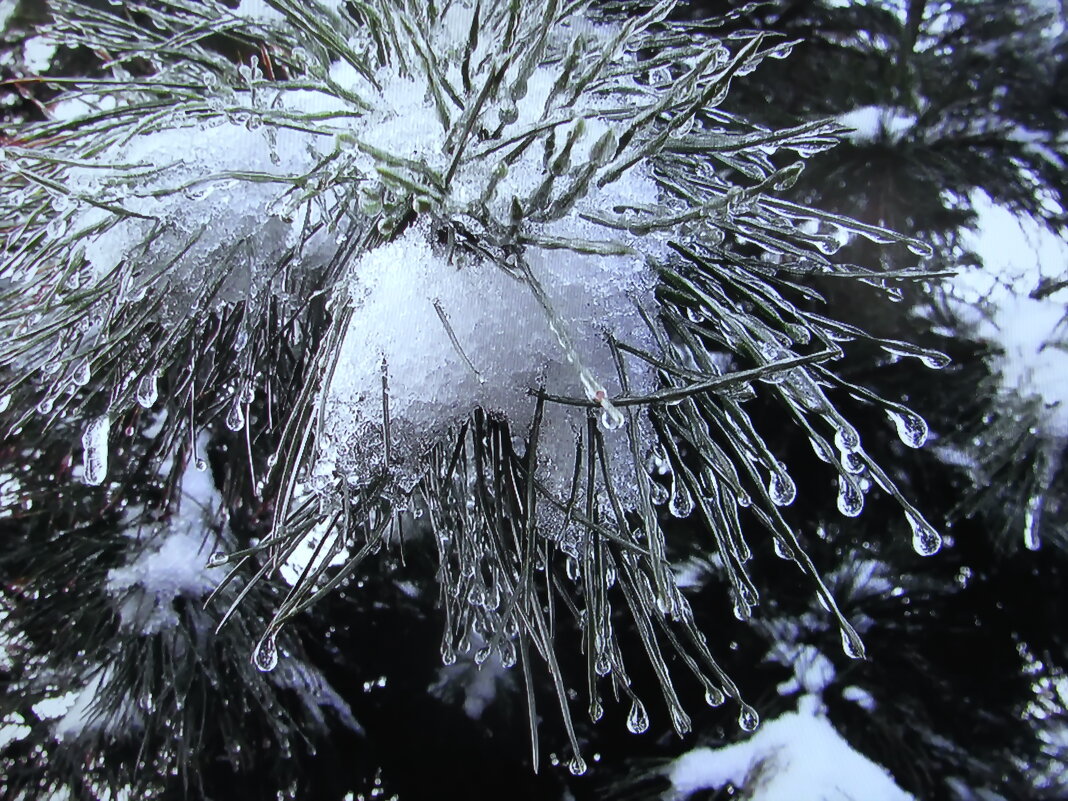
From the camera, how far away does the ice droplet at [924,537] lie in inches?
19.5

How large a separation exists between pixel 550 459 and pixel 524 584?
0.10 meters

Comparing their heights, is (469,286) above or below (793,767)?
above

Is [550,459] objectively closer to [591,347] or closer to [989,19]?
[591,347]

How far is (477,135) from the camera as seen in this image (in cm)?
49

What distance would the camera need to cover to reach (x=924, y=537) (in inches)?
20.1

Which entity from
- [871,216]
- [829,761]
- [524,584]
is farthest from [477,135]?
[829,761]

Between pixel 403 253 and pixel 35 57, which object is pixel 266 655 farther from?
pixel 35 57

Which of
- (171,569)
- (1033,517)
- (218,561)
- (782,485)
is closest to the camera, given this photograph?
(782,485)

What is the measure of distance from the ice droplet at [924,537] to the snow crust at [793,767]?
0.64 meters

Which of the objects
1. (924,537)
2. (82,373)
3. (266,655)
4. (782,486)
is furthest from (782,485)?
(82,373)

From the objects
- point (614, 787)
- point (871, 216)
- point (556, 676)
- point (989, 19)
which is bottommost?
point (614, 787)

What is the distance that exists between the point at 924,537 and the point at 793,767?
67 centimetres

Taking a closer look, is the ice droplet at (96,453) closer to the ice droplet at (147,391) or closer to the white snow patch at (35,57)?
the ice droplet at (147,391)

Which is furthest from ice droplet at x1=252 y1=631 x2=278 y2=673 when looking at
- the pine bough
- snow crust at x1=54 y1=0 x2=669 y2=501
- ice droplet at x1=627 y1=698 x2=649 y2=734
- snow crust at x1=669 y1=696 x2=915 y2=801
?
snow crust at x1=669 y1=696 x2=915 y2=801
